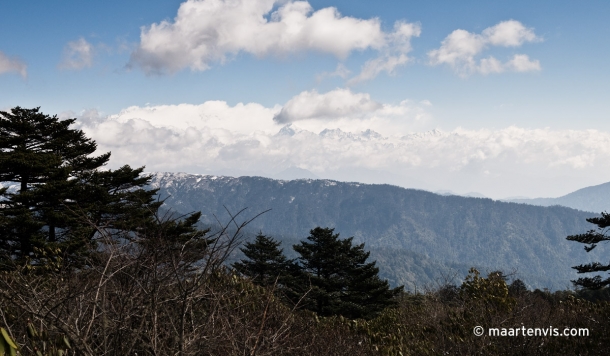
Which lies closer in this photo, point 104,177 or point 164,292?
point 164,292

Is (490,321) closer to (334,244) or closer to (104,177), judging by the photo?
(104,177)

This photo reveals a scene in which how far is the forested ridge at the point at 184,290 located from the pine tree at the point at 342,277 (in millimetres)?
136

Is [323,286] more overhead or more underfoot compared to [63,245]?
more underfoot

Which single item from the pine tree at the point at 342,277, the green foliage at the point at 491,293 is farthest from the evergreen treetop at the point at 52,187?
the pine tree at the point at 342,277

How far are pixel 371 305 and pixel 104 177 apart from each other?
84.1 ft

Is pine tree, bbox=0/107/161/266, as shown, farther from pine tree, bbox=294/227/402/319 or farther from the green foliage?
pine tree, bbox=294/227/402/319

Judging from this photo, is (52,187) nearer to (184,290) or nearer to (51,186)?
(51,186)

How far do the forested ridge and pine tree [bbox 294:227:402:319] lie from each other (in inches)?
5.3

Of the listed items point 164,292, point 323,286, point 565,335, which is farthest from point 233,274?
point 323,286

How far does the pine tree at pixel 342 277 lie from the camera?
37.8 meters

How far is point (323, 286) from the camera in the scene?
128ft

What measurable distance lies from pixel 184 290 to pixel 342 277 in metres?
38.2

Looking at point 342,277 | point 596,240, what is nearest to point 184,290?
point 596,240

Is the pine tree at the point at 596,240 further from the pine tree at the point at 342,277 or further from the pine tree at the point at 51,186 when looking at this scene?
the pine tree at the point at 51,186
